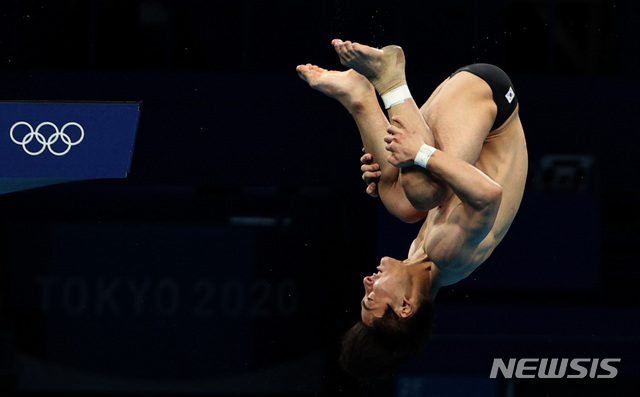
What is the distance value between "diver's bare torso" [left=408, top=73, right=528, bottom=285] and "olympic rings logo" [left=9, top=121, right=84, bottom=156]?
458 cm

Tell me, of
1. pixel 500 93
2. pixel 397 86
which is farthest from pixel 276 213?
pixel 397 86

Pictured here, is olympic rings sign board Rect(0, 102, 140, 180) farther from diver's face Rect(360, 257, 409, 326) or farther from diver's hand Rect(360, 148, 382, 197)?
diver's face Rect(360, 257, 409, 326)

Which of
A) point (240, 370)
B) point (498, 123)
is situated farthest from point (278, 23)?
point (498, 123)

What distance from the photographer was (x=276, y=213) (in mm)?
9531

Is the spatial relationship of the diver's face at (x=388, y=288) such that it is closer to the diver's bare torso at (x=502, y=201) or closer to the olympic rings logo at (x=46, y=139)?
the diver's bare torso at (x=502, y=201)

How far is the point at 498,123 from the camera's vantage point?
16.9 feet

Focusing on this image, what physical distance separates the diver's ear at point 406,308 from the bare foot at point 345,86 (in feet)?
3.30

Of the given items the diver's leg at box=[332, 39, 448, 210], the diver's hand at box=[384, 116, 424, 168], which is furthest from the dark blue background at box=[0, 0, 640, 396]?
the diver's hand at box=[384, 116, 424, 168]

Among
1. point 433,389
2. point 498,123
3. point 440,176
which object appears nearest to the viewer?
point 440,176

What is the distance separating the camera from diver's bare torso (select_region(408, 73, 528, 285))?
4879 mm

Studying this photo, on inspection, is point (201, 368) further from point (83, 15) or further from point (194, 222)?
point (83, 15)

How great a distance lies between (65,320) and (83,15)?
112 inches

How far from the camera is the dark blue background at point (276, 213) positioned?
9055 millimetres

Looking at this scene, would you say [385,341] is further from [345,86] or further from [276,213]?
[276,213]
